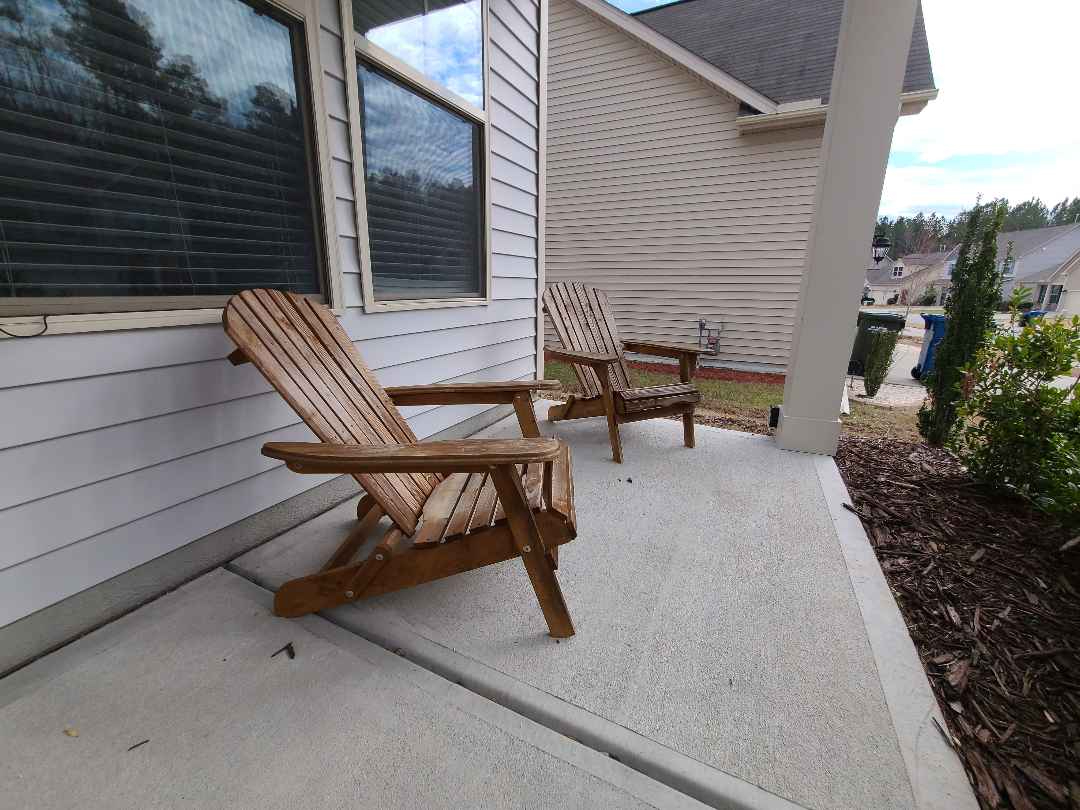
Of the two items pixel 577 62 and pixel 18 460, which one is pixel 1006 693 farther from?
pixel 577 62

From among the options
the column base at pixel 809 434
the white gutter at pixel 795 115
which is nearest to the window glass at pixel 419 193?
the column base at pixel 809 434

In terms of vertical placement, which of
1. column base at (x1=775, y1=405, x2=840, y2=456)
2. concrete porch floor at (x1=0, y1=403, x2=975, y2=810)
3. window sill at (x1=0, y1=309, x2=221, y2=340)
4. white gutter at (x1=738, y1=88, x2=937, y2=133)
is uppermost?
white gutter at (x1=738, y1=88, x2=937, y2=133)

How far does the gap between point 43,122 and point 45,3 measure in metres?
0.30

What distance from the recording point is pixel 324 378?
1.62m

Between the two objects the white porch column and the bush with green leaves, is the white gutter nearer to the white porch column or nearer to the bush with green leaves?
the white porch column

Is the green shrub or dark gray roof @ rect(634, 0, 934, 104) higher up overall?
dark gray roof @ rect(634, 0, 934, 104)

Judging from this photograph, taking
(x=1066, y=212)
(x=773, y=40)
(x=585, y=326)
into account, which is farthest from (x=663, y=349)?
(x=1066, y=212)

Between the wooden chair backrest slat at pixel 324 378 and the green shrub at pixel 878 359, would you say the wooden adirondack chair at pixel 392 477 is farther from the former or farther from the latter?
the green shrub at pixel 878 359

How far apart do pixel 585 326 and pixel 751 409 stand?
2128 millimetres

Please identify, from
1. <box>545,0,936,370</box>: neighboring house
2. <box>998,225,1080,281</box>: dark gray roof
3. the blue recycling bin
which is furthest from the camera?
<box>998,225,1080,281</box>: dark gray roof

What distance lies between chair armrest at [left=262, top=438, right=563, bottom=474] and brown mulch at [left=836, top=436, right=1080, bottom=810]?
124 cm

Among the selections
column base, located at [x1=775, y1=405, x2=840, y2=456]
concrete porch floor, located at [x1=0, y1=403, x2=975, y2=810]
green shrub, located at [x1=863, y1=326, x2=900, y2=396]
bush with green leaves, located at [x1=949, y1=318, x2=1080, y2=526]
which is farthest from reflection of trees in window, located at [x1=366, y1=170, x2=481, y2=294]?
green shrub, located at [x1=863, y1=326, x2=900, y2=396]

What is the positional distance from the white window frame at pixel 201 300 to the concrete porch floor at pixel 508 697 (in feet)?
3.02

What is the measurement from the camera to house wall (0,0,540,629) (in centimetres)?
124
